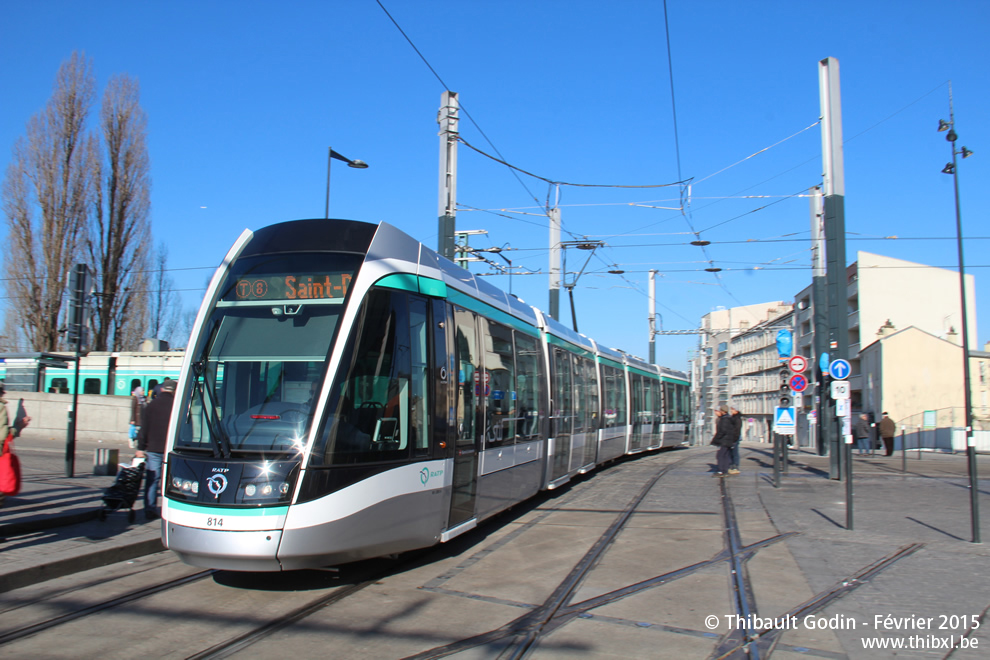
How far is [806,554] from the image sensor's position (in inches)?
346

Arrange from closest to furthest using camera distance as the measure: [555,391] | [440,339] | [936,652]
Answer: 1. [936,652]
2. [440,339]
3. [555,391]

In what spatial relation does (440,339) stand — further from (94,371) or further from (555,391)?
(94,371)

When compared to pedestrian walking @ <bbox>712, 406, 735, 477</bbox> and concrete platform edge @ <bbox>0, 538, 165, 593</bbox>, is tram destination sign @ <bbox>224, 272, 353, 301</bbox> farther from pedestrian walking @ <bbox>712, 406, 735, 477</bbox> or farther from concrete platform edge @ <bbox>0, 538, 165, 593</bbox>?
pedestrian walking @ <bbox>712, 406, 735, 477</bbox>

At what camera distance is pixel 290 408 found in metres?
6.38

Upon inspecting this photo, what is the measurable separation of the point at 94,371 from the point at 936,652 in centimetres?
3187

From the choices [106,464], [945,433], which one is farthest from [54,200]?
[945,433]

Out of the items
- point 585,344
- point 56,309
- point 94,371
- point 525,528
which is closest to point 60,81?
point 56,309

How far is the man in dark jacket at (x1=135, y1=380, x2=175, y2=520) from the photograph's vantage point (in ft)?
30.4

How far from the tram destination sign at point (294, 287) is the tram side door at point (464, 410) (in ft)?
5.33

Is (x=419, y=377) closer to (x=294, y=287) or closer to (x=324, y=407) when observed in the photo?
(x=324, y=407)

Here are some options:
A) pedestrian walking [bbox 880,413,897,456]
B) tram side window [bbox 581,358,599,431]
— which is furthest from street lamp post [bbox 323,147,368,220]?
pedestrian walking [bbox 880,413,897,456]

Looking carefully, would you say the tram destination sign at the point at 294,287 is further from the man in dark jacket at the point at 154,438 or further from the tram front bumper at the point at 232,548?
the man in dark jacket at the point at 154,438

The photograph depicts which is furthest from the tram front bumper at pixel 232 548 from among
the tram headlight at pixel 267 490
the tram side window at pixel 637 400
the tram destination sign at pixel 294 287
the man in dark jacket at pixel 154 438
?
the tram side window at pixel 637 400

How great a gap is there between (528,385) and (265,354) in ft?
17.8
